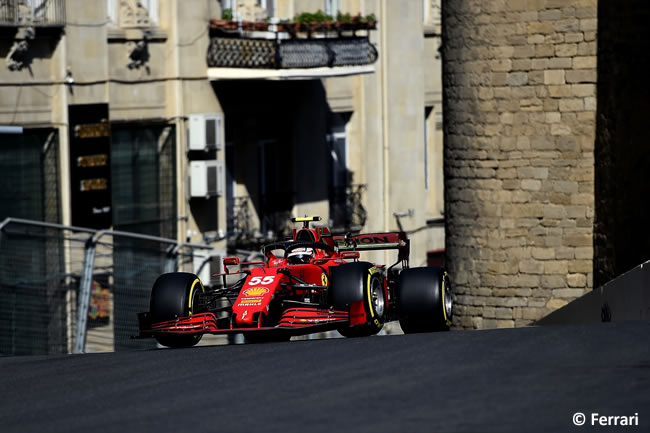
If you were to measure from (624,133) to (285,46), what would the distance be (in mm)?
9249

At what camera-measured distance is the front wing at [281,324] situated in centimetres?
1098

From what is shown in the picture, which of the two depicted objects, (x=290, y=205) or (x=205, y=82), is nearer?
(x=205, y=82)

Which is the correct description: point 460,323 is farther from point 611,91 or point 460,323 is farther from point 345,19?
point 345,19

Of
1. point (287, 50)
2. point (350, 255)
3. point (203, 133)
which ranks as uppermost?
point (287, 50)

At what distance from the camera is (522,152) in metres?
22.6

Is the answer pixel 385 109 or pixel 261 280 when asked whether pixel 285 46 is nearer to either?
pixel 385 109

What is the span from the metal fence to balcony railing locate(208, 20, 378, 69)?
575 cm

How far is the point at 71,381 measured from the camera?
963 centimetres

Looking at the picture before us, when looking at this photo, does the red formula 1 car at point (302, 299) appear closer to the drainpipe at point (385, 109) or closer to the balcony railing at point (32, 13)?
the balcony railing at point (32, 13)

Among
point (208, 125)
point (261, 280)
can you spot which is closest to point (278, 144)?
point (208, 125)

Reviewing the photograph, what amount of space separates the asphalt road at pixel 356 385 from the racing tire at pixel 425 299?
1346mm

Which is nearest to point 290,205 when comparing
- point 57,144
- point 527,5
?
point 57,144

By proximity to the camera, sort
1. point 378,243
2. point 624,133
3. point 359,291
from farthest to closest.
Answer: point 624,133 < point 378,243 < point 359,291

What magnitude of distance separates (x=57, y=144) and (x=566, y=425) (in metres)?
17.5
